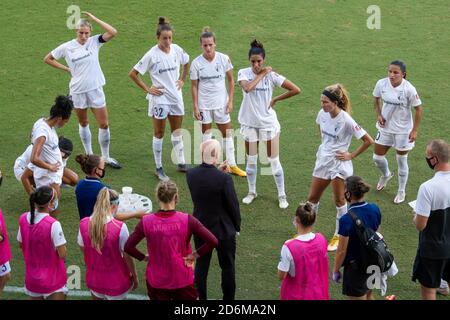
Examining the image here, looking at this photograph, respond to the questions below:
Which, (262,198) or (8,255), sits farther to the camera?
(262,198)

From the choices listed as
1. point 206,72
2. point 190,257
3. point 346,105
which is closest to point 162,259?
point 190,257

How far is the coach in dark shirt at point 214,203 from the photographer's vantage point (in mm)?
5937

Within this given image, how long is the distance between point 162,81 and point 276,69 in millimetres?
3179

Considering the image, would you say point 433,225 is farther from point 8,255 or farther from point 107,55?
point 107,55

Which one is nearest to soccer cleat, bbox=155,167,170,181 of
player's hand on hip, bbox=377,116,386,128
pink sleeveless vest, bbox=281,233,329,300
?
player's hand on hip, bbox=377,116,386,128

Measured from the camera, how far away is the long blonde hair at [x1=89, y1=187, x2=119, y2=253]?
5.52m

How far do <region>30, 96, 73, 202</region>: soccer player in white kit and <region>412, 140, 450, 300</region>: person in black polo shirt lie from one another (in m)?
3.31

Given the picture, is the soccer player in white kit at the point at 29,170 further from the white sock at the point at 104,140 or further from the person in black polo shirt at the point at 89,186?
the person in black polo shirt at the point at 89,186

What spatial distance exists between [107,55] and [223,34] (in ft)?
6.42

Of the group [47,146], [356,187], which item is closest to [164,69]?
[47,146]

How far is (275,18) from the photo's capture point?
515 inches

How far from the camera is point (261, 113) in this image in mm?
8133

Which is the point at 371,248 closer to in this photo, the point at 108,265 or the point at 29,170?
the point at 108,265

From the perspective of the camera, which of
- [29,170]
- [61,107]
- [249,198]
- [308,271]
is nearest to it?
[308,271]
